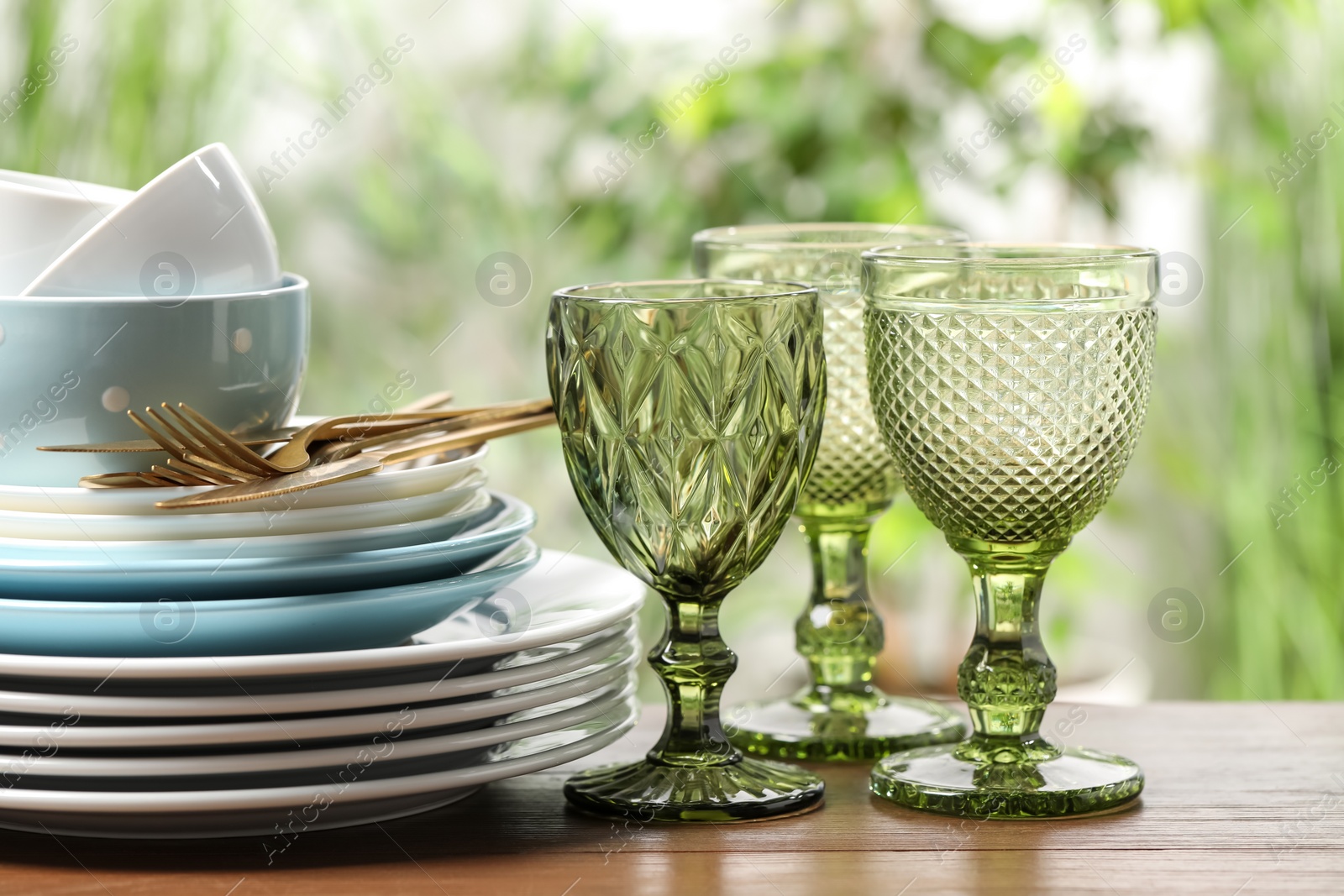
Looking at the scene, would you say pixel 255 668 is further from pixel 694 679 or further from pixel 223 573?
pixel 694 679

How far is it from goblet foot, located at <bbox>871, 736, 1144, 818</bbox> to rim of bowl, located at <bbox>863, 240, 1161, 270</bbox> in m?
0.23

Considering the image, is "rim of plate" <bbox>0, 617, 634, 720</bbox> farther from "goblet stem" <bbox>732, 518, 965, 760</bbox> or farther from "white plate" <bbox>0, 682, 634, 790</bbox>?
"goblet stem" <bbox>732, 518, 965, 760</bbox>

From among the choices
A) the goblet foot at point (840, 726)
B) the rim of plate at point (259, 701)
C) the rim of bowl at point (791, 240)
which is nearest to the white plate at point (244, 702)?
the rim of plate at point (259, 701)

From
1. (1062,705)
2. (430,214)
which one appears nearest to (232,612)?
(1062,705)

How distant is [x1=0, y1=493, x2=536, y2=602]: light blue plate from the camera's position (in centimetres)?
59

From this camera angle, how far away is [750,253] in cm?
83

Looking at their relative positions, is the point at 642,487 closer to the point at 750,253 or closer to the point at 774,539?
the point at 774,539

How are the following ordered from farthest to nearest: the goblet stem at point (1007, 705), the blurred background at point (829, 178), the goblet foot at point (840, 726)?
the blurred background at point (829, 178) → the goblet foot at point (840, 726) → the goblet stem at point (1007, 705)

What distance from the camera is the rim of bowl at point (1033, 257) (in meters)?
0.63

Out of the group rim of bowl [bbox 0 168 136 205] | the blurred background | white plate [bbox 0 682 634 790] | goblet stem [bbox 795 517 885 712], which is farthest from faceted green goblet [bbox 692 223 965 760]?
the blurred background

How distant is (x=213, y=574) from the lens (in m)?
0.59

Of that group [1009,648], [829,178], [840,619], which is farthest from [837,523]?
[829,178]

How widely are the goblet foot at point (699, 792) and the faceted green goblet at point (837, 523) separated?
0.11 meters

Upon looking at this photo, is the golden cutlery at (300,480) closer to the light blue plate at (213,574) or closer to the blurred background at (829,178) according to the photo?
the light blue plate at (213,574)
